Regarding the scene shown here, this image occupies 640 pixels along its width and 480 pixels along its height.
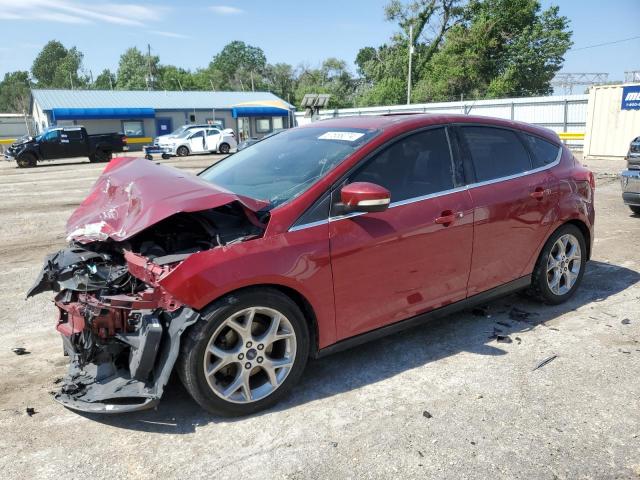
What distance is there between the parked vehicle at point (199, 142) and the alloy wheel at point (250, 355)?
2811cm

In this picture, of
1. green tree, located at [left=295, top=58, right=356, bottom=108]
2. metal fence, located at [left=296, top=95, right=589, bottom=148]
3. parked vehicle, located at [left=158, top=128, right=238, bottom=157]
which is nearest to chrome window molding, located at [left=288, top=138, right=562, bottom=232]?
metal fence, located at [left=296, top=95, right=589, bottom=148]

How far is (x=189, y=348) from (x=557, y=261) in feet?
11.2

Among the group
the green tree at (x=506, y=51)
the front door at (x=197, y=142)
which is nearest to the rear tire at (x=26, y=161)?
the front door at (x=197, y=142)

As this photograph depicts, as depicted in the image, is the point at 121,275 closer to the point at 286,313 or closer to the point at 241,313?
the point at 241,313

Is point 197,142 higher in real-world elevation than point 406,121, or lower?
lower

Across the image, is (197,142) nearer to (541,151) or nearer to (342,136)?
(541,151)

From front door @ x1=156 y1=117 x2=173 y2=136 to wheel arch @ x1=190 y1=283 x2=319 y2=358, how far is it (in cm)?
4620

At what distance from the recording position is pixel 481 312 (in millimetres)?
4645

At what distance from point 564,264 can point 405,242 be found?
2110mm

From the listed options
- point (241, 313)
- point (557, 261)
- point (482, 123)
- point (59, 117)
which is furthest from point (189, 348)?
point (59, 117)

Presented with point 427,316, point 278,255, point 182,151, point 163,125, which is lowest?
point 182,151

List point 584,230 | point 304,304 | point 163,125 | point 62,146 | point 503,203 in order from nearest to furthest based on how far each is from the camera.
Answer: point 304,304 < point 503,203 < point 584,230 < point 62,146 < point 163,125

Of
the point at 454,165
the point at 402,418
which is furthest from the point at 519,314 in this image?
the point at 402,418

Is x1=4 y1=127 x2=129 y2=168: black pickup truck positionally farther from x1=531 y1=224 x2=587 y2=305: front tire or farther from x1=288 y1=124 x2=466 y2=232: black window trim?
x1=531 y1=224 x2=587 y2=305: front tire
